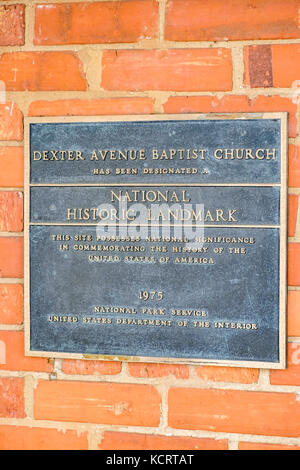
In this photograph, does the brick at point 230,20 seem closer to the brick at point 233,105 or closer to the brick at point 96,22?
the brick at point 96,22

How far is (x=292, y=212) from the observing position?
4.53 feet

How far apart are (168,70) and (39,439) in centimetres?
127

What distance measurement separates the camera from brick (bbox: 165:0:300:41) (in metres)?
1.37

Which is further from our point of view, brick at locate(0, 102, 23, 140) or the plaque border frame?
brick at locate(0, 102, 23, 140)

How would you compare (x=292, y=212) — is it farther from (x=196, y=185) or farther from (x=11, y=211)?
(x=11, y=211)

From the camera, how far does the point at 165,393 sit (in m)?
1.46

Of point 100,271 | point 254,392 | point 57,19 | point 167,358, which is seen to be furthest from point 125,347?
point 57,19

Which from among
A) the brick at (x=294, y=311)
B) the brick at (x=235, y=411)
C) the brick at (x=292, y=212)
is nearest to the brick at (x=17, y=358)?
the brick at (x=235, y=411)

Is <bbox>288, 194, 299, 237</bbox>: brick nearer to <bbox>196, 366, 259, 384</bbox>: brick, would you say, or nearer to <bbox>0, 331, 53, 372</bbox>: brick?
<bbox>196, 366, 259, 384</bbox>: brick

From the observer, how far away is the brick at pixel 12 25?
1472 millimetres

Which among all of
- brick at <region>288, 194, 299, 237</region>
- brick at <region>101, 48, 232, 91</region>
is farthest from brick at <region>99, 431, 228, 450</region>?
brick at <region>101, 48, 232, 91</region>

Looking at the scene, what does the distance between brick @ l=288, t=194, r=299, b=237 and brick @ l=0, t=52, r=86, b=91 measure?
2.42 ft

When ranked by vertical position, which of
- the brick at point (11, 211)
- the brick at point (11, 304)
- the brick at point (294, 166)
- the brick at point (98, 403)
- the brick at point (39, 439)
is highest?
the brick at point (294, 166)

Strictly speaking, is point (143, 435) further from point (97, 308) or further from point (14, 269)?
Result: point (14, 269)
